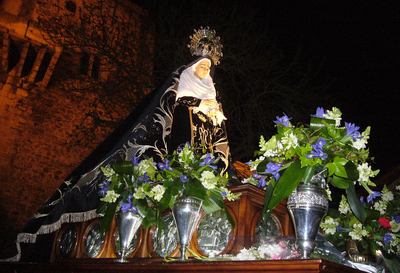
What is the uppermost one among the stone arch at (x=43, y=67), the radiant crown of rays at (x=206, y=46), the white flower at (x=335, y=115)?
the stone arch at (x=43, y=67)

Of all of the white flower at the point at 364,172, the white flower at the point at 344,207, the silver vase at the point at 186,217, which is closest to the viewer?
the white flower at the point at 364,172

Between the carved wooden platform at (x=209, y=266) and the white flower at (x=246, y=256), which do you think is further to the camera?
the white flower at (x=246, y=256)

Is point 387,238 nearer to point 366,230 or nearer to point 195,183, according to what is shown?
point 366,230

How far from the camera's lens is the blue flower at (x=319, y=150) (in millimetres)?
1374

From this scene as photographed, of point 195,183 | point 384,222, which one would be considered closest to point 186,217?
point 195,183

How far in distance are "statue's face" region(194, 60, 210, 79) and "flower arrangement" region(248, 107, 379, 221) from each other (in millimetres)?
2081

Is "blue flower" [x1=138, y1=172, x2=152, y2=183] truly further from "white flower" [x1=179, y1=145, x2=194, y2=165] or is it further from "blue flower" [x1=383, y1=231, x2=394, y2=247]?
"blue flower" [x1=383, y1=231, x2=394, y2=247]

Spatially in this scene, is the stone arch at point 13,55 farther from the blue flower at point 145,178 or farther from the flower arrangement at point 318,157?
the flower arrangement at point 318,157

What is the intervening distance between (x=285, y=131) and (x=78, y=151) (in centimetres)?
985

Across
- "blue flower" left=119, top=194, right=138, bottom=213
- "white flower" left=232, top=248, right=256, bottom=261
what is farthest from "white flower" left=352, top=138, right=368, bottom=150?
"blue flower" left=119, top=194, right=138, bottom=213

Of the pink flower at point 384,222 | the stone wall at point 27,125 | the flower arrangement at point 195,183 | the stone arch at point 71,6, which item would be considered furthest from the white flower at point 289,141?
the stone arch at point 71,6

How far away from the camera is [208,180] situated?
65.8 inches

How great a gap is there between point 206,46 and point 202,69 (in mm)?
268

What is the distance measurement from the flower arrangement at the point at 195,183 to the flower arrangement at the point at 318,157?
10.3 inches
